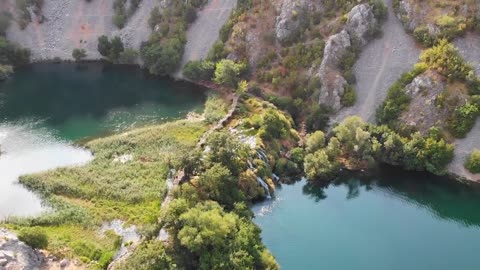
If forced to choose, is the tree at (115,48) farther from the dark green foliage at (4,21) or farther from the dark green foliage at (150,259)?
the dark green foliage at (150,259)

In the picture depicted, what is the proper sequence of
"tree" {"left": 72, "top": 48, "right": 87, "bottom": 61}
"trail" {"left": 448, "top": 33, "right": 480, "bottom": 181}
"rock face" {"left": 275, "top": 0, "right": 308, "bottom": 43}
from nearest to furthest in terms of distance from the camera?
"trail" {"left": 448, "top": 33, "right": 480, "bottom": 181} → "rock face" {"left": 275, "top": 0, "right": 308, "bottom": 43} → "tree" {"left": 72, "top": 48, "right": 87, "bottom": 61}

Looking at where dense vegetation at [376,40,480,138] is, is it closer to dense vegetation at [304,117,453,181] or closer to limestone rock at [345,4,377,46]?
dense vegetation at [304,117,453,181]

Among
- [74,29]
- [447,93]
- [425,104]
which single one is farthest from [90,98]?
[447,93]

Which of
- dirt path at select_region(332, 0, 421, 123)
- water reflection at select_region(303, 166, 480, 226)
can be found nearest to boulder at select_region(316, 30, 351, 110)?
dirt path at select_region(332, 0, 421, 123)

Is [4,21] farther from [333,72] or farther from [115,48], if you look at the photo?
[333,72]

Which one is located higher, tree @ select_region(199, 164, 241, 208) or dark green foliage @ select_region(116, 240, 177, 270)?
tree @ select_region(199, 164, 241, 208)

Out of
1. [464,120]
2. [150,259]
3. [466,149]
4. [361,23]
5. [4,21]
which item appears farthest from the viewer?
[4,21]

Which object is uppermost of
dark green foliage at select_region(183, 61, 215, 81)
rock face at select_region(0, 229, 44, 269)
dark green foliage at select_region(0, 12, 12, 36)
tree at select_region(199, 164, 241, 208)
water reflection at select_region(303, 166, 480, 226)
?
dark green foliage at select_region(0, 12, 12, 36)
